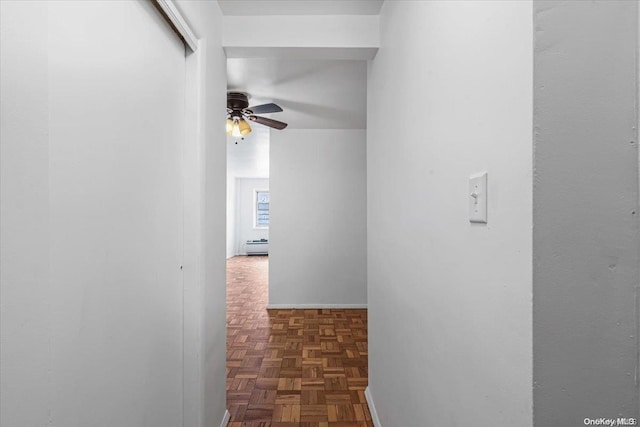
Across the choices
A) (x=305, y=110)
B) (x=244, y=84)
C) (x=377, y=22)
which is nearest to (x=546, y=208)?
(x=377, y=22)

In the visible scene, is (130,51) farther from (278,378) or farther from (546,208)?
(278,378)

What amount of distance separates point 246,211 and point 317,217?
21.6ft

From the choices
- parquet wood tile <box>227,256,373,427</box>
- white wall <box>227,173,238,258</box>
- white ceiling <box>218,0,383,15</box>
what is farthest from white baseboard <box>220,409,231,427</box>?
white wall <box>227,173,238,258</box>

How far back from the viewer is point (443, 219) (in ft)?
3.15

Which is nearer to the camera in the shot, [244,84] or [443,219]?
[443,219]

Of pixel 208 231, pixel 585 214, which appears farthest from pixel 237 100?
pixel 585 214

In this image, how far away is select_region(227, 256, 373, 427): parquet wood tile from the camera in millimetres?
2049

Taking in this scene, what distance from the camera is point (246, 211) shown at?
10.7 metres

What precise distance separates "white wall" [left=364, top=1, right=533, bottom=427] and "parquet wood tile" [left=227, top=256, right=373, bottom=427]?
0.64 m

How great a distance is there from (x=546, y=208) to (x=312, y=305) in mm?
4074

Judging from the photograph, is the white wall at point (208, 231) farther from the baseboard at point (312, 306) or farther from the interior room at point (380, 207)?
the baseboard at point (312, 306)

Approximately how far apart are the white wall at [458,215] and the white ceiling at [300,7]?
24 cm

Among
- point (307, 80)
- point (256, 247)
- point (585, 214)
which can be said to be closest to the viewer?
point (585, 214)

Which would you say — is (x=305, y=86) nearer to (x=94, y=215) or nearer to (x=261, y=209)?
(x=94, y=215)
